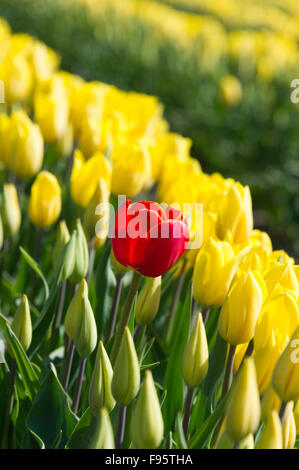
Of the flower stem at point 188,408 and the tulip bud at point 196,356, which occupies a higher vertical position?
the tulip bud at point 196,356

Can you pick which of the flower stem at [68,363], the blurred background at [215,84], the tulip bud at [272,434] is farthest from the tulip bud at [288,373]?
the blurred background at [215,84]

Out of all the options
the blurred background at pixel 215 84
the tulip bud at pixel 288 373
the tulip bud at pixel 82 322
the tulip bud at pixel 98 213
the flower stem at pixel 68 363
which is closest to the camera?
the tulip bud at pixel 288 373

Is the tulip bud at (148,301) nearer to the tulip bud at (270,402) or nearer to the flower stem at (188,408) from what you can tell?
the flower stem at (188,408)

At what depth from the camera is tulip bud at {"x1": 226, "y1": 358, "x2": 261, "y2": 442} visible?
94 centimetres

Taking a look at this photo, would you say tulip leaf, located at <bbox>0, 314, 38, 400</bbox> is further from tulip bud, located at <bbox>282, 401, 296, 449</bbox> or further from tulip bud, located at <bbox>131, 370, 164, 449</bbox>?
tulip bud, located at <bbox>282, 401, 296, 449</bbox>

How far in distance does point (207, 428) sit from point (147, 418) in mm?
173

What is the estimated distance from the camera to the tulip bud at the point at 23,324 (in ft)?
4.13

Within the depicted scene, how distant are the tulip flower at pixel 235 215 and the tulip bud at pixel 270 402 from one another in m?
0.49

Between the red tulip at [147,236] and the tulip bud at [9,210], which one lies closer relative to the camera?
the red tulip at [147,236]

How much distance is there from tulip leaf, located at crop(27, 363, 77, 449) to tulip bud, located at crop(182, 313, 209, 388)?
0.24 m

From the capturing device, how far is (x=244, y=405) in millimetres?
940

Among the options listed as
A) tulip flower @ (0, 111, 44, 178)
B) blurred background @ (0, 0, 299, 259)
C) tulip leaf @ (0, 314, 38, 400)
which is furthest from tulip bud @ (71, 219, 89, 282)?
blurred background @ (0, 0, 299, 259)

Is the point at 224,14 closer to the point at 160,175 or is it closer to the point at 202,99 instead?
the point at 202,99

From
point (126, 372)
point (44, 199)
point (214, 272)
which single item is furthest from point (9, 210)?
point (126, 372)
